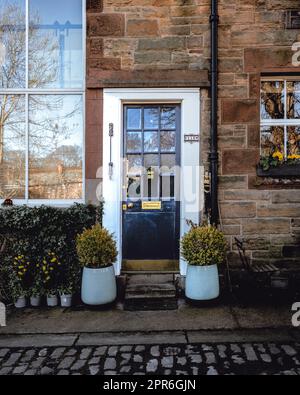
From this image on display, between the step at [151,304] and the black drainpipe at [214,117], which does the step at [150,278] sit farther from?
the black drainpipe at [214,117]

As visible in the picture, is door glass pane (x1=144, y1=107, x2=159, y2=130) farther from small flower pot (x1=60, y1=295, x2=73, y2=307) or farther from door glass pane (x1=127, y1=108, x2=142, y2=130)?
small flower pot (x1=60, y1=295, x2=73, y2=307)

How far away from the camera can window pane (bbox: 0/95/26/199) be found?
18.5ft

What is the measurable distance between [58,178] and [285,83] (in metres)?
3.83

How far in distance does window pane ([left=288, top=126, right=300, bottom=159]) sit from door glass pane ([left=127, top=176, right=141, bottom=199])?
2368mm

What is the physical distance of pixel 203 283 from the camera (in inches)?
186

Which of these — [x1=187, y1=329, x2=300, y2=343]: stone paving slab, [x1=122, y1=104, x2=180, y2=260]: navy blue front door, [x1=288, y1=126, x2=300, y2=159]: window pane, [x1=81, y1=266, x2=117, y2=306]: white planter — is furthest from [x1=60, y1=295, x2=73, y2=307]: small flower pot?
[x1=288, y1=126, x2=300, y2=159]: window pane

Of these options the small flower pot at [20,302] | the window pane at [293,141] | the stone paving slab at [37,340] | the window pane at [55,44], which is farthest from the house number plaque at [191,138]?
the small flower pot at [20,302]

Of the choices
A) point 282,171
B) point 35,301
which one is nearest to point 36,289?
point 35,301

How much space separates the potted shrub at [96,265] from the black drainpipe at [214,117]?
164 cm

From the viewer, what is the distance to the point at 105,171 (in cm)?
530

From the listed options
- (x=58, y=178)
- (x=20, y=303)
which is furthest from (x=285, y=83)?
(x=20, y=303)

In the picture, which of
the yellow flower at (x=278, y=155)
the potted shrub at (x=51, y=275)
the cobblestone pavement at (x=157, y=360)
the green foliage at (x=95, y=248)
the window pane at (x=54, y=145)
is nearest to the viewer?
the cobblestone pavement at (x=157, y=360)

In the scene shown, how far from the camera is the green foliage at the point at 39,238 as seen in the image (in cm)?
496
